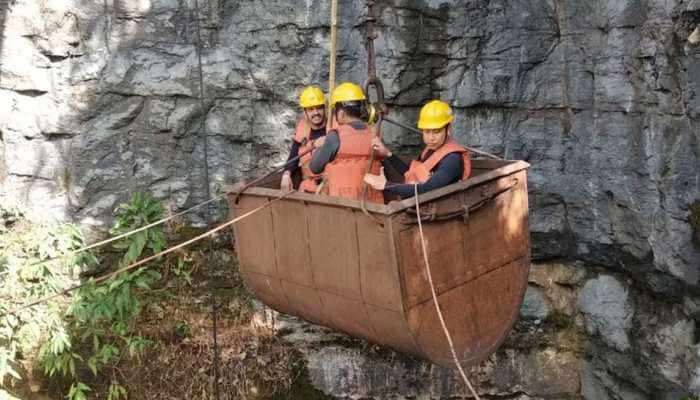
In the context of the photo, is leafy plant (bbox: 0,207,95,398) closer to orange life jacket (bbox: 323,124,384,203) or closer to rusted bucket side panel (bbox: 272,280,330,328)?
rusted bucket side panel (bbox: 272,280,330,328)

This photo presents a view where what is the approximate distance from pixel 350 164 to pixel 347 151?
0.09 m

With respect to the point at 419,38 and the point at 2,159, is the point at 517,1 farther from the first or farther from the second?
the point at 2,159

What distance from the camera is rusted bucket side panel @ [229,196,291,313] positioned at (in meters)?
5.03

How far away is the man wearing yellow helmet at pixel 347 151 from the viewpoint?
4895 mm

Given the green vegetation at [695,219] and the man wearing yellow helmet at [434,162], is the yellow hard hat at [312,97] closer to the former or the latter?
the man wearing yellow helmet at [434,162]

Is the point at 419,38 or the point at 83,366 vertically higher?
the point at 419,38

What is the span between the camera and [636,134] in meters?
6.16

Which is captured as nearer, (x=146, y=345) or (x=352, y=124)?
(x=352, y=124)

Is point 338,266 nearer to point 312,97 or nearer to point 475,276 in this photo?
point 475,276

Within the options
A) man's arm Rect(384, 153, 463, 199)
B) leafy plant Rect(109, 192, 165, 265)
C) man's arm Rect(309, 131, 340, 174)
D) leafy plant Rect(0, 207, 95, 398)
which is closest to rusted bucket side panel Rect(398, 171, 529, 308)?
man's arm Rect(384, 153, 463, 199)

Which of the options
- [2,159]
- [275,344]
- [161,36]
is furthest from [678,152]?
[2,159]

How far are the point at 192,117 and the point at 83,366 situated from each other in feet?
8.07

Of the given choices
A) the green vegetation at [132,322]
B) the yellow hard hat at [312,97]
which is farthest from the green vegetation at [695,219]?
the green vegetation at [132,322]

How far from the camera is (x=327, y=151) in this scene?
16.1ft
